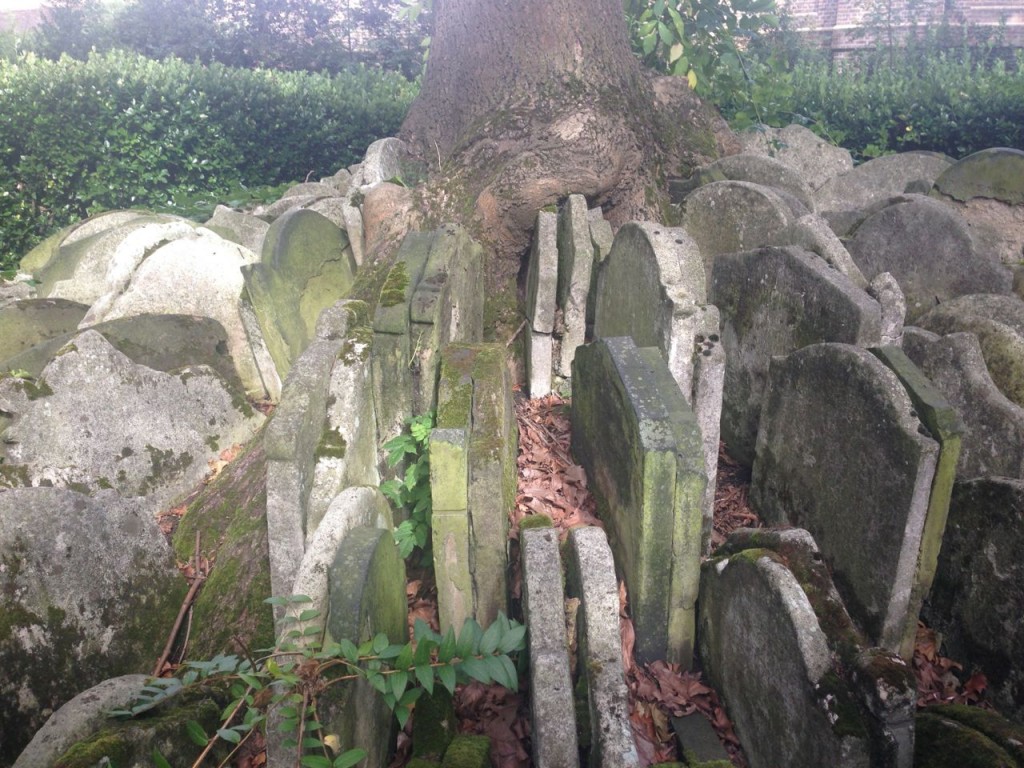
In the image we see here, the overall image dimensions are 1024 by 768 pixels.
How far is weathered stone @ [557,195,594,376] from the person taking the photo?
18.7 ft

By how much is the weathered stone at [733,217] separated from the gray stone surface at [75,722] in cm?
438

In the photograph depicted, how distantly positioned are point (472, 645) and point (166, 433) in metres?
3.43

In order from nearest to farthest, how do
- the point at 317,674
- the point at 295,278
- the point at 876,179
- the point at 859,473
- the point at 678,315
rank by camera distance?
the point at 317,674 → the point at 859,473 → the point at 678,315 → the point at 295,278 → the point at 876,179

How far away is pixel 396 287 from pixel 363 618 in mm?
2127

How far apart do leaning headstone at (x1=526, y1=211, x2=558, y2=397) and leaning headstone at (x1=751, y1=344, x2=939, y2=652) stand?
6.24 feet

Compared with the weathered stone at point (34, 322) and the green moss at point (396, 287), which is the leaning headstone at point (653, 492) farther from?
the weathered stone at point (34, 322)

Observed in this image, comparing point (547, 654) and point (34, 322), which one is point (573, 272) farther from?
point (34, 322)

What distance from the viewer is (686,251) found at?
4.59 metres

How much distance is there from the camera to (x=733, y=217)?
5.97 metres

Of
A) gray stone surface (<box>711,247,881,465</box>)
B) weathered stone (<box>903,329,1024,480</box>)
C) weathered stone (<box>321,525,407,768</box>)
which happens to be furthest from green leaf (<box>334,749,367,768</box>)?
weathered stone (<box>903,329,1024,480</box>)

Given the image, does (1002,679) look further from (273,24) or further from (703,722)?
(273,24)

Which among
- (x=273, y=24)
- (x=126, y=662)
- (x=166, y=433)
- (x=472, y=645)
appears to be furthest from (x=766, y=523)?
(x=273, y=24)

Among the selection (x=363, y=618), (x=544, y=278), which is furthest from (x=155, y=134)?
(x=363, y=618)

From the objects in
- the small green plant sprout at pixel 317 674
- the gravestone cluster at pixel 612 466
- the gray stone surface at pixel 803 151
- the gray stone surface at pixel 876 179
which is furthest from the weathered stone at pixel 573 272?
the gray stone surface at pixel 803 151
